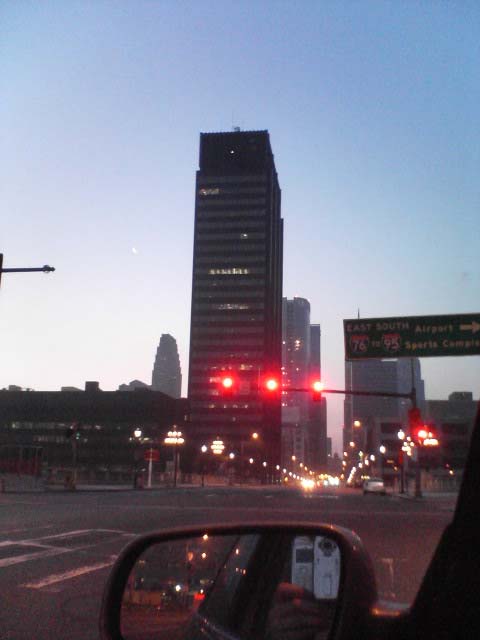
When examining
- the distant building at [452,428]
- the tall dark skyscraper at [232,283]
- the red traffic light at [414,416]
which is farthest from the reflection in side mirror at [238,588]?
the tall dark skyscraper at [232,283]

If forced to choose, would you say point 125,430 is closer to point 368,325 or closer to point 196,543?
point 368,325

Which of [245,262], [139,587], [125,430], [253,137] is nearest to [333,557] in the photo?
[139,587]

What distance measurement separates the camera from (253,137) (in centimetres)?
18375

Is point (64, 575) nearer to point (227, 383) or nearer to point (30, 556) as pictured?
point (30, 556)

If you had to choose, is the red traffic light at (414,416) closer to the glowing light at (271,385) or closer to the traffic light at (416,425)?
the traffic light at (416,425)

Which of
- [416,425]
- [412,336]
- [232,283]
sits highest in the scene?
[232,283]

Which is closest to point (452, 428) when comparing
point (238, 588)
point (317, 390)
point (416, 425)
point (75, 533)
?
point (416, 425)

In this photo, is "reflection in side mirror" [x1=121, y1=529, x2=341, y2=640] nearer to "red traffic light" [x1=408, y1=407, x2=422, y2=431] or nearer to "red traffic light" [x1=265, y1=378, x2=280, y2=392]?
"red traffic light" [x1=265, y1=378, x2=280, y2=392]

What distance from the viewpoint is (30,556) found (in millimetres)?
12883

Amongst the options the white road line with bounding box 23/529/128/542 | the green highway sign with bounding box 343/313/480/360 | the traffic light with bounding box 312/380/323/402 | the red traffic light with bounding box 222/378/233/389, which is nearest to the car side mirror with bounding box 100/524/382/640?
the white road line with bounding box 23/529/128/542

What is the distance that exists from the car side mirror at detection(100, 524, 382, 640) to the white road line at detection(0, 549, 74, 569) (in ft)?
27.8

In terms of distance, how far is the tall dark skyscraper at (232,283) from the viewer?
557 feet

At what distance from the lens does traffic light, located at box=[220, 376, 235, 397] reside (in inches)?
1010

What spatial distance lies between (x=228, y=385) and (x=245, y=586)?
22.7 metres
